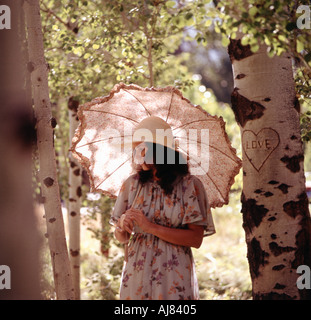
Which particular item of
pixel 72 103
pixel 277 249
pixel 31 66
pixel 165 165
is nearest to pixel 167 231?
pixel 165 165

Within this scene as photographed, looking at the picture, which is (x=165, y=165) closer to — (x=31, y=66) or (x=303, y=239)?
(x=303, y=239)

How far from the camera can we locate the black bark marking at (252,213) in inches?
141

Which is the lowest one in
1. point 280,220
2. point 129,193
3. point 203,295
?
point 203,295

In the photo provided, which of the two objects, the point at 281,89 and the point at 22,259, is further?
the point at 22,259

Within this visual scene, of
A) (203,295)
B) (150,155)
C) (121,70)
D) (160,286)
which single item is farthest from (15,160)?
(203,295)

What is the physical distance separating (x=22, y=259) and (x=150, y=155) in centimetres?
189

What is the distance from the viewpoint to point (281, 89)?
3637 mm

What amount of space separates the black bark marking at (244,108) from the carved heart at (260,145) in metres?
0.11

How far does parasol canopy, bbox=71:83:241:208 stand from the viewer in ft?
12.8

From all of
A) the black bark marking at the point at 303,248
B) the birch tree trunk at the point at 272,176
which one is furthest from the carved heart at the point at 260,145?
the black bark marking at the point at 303,248

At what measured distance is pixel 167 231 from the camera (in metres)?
3.05

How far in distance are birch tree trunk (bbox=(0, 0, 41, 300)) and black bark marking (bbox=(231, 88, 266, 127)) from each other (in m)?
1.77
